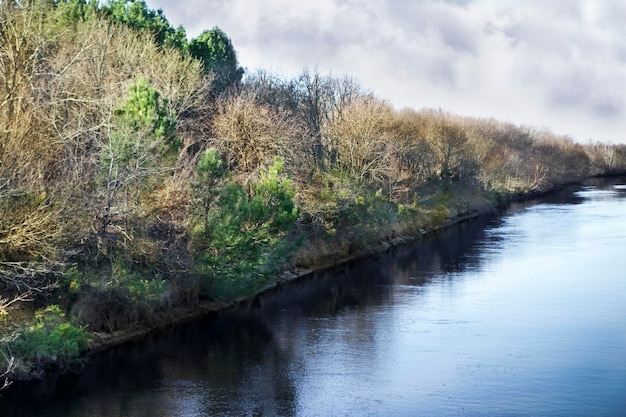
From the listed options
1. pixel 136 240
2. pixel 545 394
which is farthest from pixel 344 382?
pixel 136 240

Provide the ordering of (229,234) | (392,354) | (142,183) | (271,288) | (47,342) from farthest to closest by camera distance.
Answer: (271,288) → (229,234) → (142,183) → (392,354) → (47,342)

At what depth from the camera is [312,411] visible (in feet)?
73.5

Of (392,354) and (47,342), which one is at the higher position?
(47,342)

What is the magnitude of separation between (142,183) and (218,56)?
41635 mm

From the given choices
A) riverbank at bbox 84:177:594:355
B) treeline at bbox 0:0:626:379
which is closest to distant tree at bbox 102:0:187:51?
treeline at bbox 0:0:626:379

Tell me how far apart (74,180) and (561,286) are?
26.8 meters

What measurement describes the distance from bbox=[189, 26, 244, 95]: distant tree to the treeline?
37 centimetres

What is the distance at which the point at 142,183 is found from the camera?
30.7 meters

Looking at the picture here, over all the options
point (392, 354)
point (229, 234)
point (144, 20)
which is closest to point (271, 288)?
point (229, 234)

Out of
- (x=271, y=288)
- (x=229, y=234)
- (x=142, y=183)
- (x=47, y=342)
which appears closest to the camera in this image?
(x=47, y=342)

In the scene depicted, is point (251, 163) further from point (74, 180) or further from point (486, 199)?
point (486, 199)

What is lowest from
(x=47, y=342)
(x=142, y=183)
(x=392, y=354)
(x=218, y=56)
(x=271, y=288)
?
(x=392, y=354)

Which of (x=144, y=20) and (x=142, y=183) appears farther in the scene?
(x=144, y=20)

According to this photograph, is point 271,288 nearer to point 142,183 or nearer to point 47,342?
point 142,183
